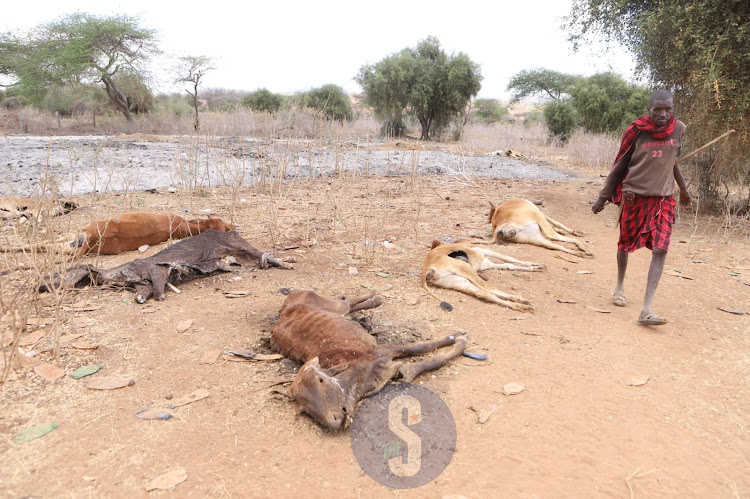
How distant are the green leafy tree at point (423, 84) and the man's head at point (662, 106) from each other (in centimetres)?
1861

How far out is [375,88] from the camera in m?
21.6

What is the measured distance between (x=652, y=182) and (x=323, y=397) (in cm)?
300

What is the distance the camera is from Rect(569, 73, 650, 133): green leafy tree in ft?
59.1

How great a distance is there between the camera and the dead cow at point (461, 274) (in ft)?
12.8

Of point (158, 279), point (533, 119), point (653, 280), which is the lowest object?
point (158, 279)

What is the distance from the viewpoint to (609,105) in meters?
18.7

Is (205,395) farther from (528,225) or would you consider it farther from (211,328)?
(528,225)

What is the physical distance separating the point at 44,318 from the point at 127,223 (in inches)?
68.0

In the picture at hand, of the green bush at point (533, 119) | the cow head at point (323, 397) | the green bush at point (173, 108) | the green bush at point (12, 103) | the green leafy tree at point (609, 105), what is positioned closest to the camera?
the cow head at point (323, 397)

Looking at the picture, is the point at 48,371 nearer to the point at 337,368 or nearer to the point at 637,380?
the point at 337,368

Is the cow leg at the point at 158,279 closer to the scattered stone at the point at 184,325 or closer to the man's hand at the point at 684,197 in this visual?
the scattered stone at the point at 184,325

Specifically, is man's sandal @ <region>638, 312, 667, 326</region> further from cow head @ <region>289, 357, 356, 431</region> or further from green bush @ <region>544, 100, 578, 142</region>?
green bush @ <region>544, 100, 578, 142</region>

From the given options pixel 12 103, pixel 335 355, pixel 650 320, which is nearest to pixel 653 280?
pixel 650 320

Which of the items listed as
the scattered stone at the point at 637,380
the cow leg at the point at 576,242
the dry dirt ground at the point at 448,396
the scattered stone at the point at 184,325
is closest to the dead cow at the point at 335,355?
the dry dirt ground at the point at 448,396
